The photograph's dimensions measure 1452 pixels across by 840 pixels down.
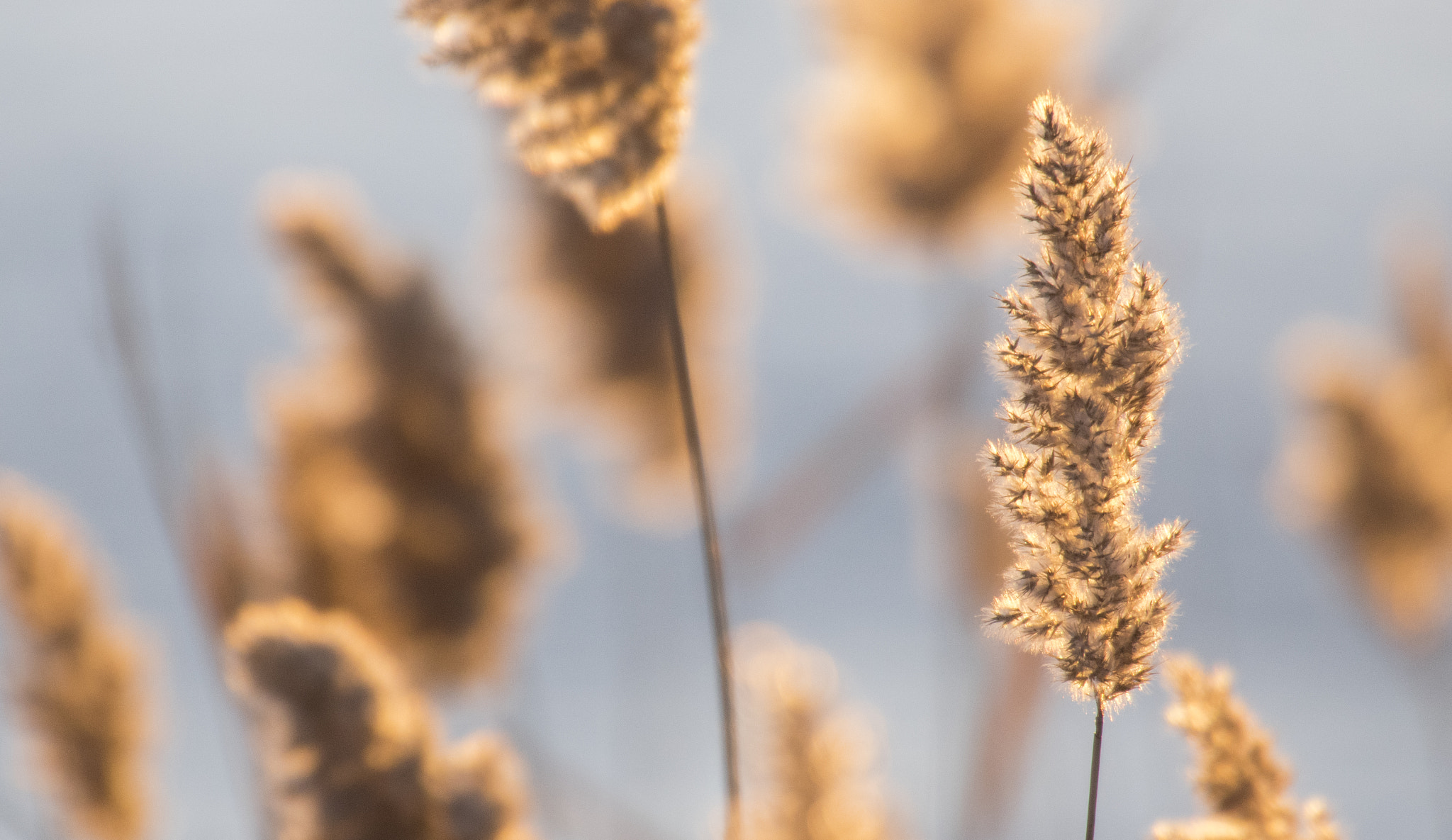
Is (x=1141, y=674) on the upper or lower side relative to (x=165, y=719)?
lower

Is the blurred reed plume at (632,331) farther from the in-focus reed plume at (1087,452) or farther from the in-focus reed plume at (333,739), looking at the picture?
the in-focus reed plume at (1087,452)

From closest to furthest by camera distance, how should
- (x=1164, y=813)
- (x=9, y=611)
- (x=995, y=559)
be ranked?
(x=9, y=611) → (x=1164, y=813) → (x=995, y=559)

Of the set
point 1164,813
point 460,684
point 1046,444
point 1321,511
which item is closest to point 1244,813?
point 1046,444

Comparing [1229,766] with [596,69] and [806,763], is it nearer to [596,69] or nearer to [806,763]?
[806,763]

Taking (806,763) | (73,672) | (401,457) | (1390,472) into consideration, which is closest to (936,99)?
(1390,472)

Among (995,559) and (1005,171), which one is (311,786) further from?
(1005,171)
